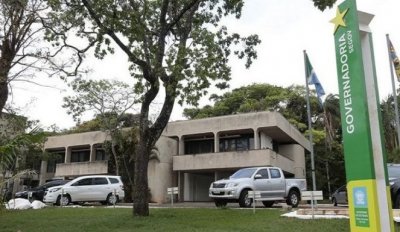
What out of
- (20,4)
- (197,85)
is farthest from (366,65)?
(20,4)

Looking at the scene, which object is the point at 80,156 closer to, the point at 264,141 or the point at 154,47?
the point at 264,141

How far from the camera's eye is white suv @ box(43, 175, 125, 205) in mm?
25500

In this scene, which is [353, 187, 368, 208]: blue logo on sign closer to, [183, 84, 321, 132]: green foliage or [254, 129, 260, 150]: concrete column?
[254, 129, 260, 150]: concrete column

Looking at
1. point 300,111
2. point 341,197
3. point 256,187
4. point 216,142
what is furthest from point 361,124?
point 300,111

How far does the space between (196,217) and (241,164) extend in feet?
53.9

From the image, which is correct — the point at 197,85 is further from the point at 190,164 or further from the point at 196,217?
the point at 190,164

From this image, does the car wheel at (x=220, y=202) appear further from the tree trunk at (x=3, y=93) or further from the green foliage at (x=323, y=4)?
the green foliage at (x=323, y=4)

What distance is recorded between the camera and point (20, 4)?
1702 centimetres

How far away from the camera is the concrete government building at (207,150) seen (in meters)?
31.1

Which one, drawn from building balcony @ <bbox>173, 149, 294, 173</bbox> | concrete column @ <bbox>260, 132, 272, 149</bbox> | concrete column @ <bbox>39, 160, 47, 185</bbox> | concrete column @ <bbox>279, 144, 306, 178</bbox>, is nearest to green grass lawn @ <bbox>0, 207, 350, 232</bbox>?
building balcony @ <bbox>173, 149, 294, 173</bbox>

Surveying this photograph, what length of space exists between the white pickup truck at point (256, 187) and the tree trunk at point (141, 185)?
515cm

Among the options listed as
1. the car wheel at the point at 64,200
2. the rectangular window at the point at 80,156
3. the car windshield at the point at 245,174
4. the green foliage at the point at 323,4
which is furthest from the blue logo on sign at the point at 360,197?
the rectangular window at the point at 80,156

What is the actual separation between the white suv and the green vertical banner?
68.5 ft

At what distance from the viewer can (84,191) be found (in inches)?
1015
